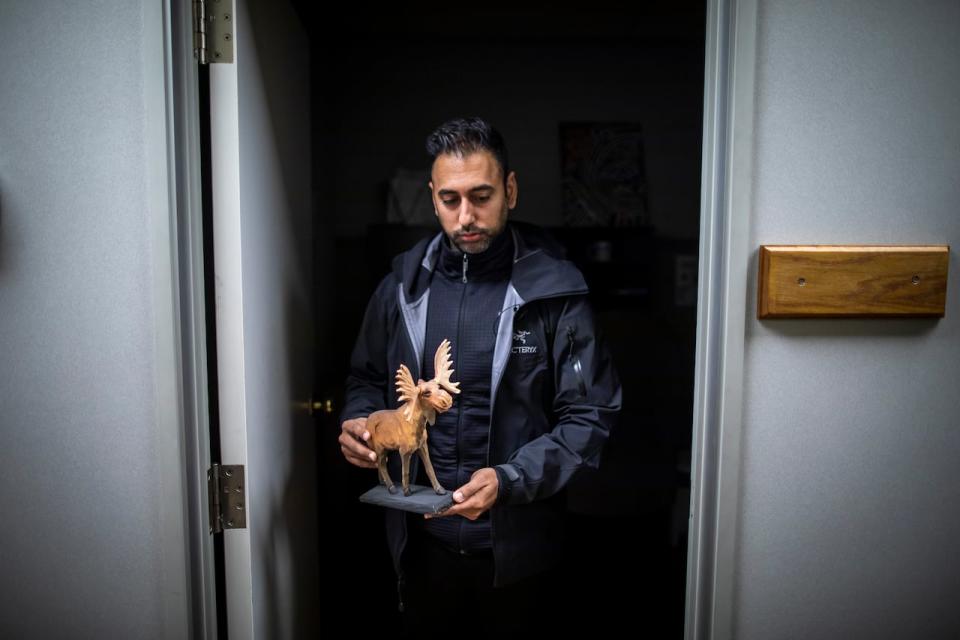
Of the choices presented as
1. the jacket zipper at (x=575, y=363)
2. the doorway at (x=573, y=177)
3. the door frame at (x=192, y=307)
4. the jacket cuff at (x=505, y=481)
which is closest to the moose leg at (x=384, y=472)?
the jacket cuff at (x=505, y=481)

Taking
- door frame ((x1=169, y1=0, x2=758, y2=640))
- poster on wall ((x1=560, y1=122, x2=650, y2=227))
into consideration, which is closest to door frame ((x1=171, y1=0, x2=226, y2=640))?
door frame ((x1=169, y1=0, x2=758, y2=640))

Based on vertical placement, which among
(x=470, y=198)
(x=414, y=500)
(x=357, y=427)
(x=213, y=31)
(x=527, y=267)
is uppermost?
(x=213, y=31)

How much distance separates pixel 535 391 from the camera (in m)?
1.29

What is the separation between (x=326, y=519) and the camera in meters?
2.35

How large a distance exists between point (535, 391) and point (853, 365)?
0.60 meters

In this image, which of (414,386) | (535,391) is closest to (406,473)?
(414,386)

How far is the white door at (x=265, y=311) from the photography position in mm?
1078

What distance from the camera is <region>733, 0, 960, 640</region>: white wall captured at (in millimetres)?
Result: 995

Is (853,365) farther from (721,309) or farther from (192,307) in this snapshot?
(192,307)

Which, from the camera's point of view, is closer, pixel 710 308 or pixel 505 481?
pixel 710 308

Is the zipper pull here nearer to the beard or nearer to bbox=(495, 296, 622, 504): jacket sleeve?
bbox=(495, 296, 622, 504): jacket sleeve

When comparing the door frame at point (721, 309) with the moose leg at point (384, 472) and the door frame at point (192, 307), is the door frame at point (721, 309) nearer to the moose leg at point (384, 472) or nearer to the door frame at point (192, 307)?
the moose leg at point (384, 472)

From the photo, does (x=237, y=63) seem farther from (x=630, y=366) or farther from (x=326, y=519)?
(x=630, y=366)

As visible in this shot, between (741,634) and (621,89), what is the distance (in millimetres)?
2353
